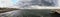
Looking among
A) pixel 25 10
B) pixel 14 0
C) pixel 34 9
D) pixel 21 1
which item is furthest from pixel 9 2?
pixel 34 9

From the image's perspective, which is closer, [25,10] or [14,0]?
[25,10]

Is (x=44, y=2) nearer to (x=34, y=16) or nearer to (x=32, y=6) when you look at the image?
(x=32, y=6)

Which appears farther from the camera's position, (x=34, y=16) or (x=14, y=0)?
(x=14, y=0)

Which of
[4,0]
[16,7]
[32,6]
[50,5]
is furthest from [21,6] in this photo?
[50,5]

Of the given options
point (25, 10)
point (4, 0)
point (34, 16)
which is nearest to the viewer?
point (34, 16)

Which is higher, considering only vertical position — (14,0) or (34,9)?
(14,0)

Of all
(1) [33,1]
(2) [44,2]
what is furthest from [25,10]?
(2) [44,2]

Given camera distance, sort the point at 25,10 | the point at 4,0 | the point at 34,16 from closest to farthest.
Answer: the point at 34,16 < the point at 25,10 < the point at 4,0

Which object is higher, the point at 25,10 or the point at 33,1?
the point at 33,1

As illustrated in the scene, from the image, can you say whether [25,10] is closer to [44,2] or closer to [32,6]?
[32,6]
